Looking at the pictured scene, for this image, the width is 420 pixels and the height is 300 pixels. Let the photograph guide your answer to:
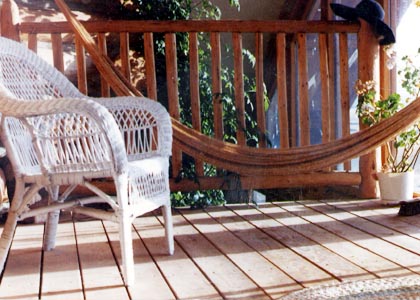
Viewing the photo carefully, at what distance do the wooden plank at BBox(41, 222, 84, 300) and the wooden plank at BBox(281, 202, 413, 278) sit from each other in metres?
0.95

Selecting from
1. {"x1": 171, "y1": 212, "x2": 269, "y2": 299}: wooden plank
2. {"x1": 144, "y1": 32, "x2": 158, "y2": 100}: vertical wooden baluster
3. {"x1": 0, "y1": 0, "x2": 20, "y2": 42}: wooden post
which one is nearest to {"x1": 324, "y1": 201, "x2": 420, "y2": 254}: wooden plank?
{"x1": 171, "y1": 212, "x2": 269, "y2": 299}: wooden plank

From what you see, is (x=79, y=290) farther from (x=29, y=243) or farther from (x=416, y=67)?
(x=416, y=67)

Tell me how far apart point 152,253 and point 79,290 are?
46cm

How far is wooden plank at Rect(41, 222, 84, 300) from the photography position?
1795 millimetres

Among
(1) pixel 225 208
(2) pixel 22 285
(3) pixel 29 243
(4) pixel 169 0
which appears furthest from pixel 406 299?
(4) pixel 169 0

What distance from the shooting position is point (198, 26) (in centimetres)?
306

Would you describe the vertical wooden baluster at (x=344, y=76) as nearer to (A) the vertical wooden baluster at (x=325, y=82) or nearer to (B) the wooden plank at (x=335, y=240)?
(A) the vertical wooden baluster at (x=325, y=82)

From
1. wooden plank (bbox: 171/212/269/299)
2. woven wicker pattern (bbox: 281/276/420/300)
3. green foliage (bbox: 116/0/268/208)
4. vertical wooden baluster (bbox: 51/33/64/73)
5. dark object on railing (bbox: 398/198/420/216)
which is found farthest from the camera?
green foliage (bbox: 116/0/268/208)

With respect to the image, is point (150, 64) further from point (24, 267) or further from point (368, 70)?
point (24, 267)

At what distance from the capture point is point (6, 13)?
2912 millimetres

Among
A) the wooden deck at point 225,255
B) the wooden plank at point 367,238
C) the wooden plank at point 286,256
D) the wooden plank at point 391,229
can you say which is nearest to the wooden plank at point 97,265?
the wooden deck at point 225,255

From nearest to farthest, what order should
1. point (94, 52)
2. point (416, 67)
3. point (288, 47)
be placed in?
point (94, 52) < point (416, 67) < point (288, 47)

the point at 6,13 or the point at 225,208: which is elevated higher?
the point at 6,13

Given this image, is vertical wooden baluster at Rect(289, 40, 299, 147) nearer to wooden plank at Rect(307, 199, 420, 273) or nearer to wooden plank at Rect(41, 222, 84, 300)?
wooden plank at Rect(307, 199, 420, 273)
